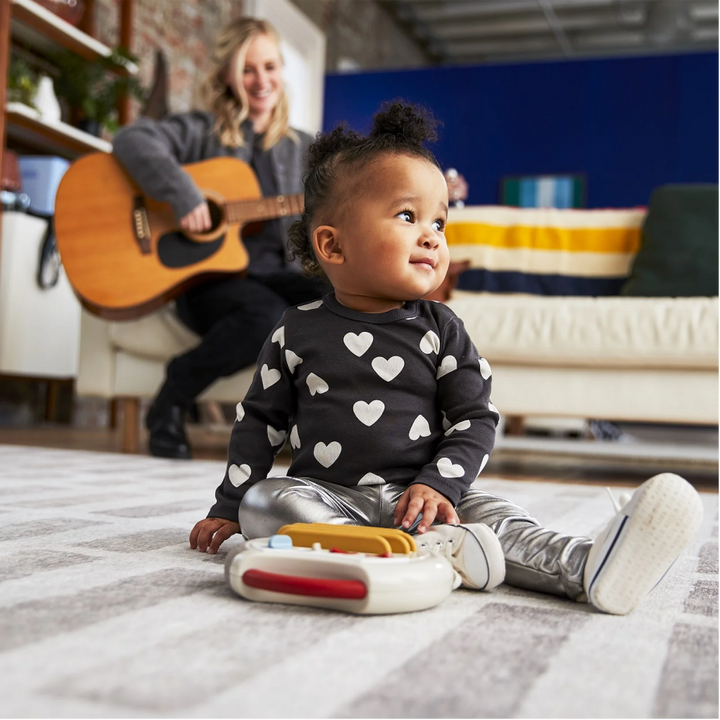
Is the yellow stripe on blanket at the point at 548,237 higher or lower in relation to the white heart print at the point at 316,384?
higher

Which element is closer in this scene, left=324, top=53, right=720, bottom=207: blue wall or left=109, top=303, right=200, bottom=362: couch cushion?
left=109, top=303, right=200, bottom=362: couch cushion

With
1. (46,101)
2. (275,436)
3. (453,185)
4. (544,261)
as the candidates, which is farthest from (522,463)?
(46,101)

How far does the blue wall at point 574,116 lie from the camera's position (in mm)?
5527

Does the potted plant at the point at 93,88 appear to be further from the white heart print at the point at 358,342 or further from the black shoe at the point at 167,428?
the white heart print at the point at 358,342

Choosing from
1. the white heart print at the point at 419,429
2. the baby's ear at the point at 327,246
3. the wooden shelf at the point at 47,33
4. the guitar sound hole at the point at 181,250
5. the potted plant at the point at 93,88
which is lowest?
the white heart print at the point at 419,429

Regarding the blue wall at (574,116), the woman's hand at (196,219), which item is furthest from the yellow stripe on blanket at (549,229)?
the blue wall at (574,116)

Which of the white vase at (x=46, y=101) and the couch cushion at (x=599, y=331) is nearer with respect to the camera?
the couch cushion at (x=599, y=331)

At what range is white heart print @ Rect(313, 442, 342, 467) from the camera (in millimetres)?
933

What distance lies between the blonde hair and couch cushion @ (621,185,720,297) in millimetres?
1127

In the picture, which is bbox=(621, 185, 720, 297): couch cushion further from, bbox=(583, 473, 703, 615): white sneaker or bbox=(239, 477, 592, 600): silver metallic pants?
bbox=(583, 473, 703, 615): white sneaker

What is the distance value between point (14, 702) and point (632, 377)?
185cm

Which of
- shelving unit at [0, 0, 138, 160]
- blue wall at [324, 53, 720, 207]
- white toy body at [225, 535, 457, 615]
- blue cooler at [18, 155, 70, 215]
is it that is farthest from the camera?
blue wall at [324, 53, 720, 207]

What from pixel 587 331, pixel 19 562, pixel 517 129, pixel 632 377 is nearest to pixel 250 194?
pixel 587 331

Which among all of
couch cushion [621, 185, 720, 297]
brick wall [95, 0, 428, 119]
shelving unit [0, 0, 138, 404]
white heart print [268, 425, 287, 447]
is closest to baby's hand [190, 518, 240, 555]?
white heart print [268, 425, 287, 447]
